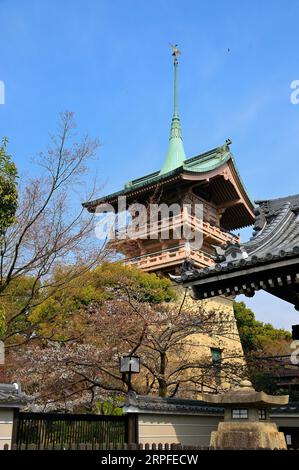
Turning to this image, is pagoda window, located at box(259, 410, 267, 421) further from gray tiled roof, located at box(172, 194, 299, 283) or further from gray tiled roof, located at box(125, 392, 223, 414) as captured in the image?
gray tiled roof, located at box(172, 194, 299, 283)

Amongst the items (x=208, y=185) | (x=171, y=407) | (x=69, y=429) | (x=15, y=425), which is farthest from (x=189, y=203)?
(x=15, y=425)

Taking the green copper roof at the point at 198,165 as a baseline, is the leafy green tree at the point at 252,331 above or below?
below

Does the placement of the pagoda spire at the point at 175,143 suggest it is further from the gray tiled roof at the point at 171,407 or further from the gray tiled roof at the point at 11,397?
the gray tiled roof at the point at 11,397

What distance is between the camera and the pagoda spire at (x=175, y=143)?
1219 inches

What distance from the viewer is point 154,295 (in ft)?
67.9

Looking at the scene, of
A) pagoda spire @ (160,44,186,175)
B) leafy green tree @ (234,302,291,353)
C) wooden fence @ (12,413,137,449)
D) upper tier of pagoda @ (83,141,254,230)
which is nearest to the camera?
wooden fence @ (12,413,137,449)

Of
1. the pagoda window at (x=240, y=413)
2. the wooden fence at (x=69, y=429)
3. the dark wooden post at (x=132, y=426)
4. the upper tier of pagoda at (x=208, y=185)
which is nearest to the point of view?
the wooden fence at (x=69, y=429)

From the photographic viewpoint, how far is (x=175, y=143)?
33062 mm

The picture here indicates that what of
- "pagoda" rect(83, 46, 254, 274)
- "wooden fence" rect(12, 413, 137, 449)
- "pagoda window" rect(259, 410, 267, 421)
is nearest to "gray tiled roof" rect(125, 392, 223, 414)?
"wooden fence" rect(12, 413, 137, 449)

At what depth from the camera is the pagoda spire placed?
102ft

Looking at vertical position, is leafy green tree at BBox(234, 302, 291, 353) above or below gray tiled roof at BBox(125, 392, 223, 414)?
above

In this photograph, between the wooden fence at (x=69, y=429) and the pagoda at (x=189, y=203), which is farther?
the pagoda at (x=189, y=203)

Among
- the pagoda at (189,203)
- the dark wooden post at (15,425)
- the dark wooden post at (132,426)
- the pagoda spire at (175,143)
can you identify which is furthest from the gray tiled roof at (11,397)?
the pagoda spire at (175,143)

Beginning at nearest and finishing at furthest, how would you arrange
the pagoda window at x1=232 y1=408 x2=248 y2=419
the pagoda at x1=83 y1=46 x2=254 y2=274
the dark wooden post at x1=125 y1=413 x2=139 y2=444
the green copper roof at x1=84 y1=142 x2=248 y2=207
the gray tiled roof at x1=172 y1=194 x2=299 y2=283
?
the gray tiled roof at x1=172 y1=194 x2=299 y2=283 < the pagoda window at x1=232 y1=408 x2=248 y2=419 < the dark wooden post at x1=125 y1=413 x2=139 y2=444 < the pagoda at x1=83 y1=46 x2=254 y2=274 < the green copper roof at x1=84 y1=142 x2=248 y2=207
